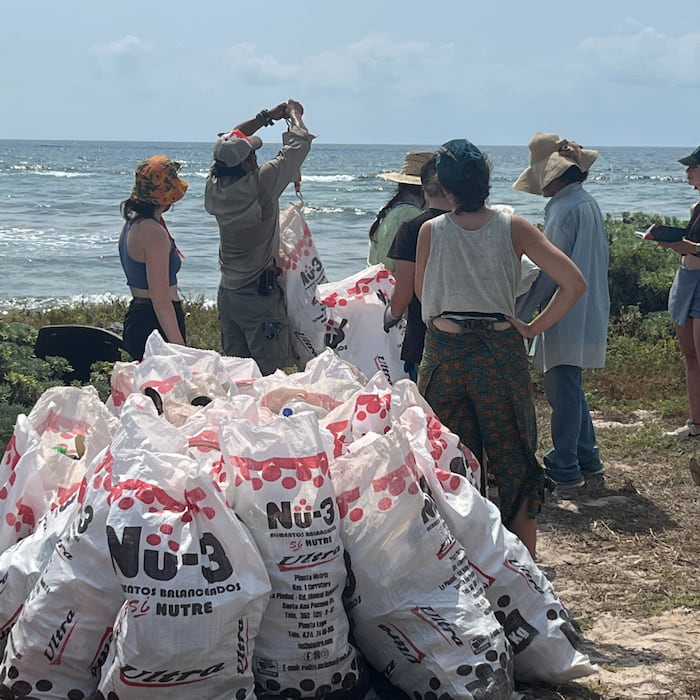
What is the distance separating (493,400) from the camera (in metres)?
3.86

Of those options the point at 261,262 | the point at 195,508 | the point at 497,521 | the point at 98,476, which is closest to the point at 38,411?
the point at 98,476

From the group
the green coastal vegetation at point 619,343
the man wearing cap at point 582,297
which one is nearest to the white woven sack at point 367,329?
the man wearing cap at point 582,297

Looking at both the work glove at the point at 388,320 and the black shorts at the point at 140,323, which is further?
the black shorts at the point at 140,323

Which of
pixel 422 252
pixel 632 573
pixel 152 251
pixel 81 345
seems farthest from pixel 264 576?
pixel 81 345

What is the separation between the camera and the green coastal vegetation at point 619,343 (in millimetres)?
5289

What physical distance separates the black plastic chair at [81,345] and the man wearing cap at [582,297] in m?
2.67

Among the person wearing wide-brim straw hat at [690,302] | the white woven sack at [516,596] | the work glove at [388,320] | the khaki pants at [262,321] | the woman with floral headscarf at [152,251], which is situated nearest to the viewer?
the white woven sack at [516,596]

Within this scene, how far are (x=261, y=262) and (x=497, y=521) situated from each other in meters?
2.55

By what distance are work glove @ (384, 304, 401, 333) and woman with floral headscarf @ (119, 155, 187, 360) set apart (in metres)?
1.00

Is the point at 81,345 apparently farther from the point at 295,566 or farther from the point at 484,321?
the point at 295,566

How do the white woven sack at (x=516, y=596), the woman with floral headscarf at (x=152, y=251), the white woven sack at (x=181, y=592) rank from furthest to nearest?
the woman with floral headscarf at (x=152, y=251), the white woven sack at (x=516, y=596), the white woven sack at (x=181, y=592)

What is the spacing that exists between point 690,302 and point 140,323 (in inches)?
131

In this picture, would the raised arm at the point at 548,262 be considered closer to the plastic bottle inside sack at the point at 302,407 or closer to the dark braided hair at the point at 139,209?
the plastic bottle inside sack at the point at 302,407

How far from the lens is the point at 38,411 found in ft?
11.6
